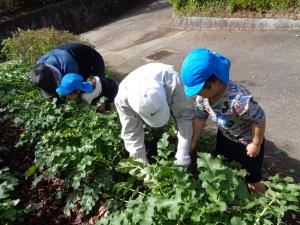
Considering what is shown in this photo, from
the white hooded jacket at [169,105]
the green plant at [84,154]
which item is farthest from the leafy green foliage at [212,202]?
the green plant at [84,154]

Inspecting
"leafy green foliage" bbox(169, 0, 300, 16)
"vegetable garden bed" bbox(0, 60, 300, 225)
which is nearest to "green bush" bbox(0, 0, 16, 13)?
"leafy green foliage" bbox(169, 0, 300, 16)

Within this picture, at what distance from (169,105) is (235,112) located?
1.68ft

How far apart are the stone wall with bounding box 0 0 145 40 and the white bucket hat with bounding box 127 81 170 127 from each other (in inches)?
378

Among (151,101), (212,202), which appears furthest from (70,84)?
(212,202)

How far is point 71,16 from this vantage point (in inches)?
484

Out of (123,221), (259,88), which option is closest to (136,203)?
(123,221)

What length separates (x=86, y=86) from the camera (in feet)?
12.7

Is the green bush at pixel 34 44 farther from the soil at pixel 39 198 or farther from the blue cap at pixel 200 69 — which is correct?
the blue cap at pixel 200 69

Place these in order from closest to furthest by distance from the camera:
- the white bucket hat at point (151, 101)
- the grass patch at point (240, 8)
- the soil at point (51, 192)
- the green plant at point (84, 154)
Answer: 1. the white bucket hat at point (151, 101)
2. the green plant at point (84, 154)
3. the soil at point (51, 192)
4. the grass patch at point (240, 8)

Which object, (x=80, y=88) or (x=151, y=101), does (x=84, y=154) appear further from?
(x=151, y=101)

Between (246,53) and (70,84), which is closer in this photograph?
(70,84)

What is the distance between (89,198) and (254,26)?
19.3ft

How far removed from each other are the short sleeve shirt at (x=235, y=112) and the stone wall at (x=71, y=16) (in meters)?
9.57

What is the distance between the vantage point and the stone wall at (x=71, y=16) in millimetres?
11500
